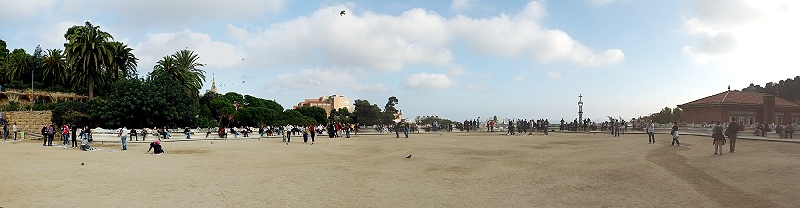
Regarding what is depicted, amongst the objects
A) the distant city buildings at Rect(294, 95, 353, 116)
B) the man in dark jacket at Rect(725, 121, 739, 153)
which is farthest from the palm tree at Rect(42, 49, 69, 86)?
the distant city buildings at Rect(294, 95, 353, 116)

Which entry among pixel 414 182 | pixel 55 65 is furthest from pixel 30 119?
pixel 414 182

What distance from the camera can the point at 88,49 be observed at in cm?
4356

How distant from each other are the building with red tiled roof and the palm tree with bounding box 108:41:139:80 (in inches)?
2222

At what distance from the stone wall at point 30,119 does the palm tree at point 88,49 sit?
21.7ft

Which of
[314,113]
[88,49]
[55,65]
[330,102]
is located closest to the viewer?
[88,49]

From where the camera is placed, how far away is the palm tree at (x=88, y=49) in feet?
141

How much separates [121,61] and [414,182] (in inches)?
1899

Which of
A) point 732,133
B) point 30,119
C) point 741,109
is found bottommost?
point 732,133

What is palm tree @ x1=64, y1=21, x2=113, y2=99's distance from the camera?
4303 centimetres

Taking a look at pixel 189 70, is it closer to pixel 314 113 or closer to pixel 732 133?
pixel 314 113

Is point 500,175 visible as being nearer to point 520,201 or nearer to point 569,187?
point 569,187

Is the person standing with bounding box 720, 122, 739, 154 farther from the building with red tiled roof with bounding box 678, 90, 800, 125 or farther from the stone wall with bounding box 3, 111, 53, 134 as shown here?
the stone wall with bounding box 3, 111, 53, 134

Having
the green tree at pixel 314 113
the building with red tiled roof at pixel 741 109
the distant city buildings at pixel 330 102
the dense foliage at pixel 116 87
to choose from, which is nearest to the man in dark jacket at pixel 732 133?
the building with red tiled roof at pixel 741 109

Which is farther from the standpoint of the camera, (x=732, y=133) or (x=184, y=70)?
(x=184, y=70)
